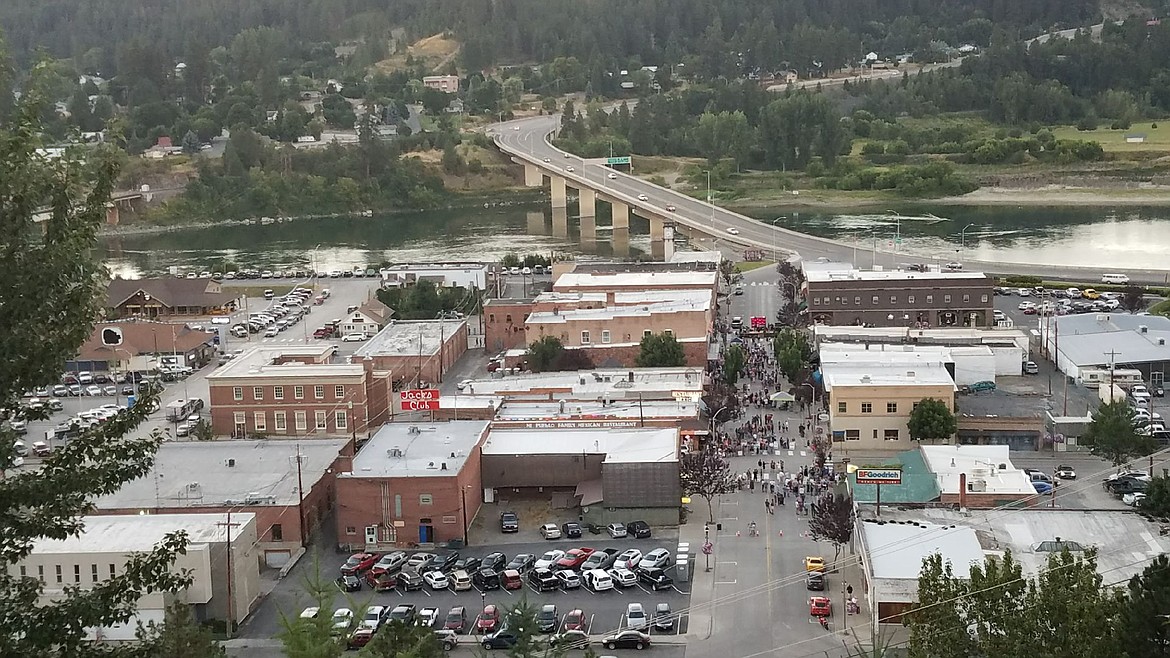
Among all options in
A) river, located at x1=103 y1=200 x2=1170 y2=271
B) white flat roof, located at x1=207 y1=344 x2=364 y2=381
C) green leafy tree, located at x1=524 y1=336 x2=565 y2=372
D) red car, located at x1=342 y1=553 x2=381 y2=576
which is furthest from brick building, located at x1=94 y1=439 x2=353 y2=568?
river, located at x1=103 y1=200 x2=1170 y2=271

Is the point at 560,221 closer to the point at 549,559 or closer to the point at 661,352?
the point at 661,352

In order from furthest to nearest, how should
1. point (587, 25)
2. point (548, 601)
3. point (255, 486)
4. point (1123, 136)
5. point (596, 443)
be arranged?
point (587, 25)
point (1123, 136)
point (596, 443)
point (255, 486)
point (548, 601)

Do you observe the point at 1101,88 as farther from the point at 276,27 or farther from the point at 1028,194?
the point at 276,27

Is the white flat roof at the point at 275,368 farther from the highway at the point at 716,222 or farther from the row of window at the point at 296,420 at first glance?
the highway at the point at 716,222

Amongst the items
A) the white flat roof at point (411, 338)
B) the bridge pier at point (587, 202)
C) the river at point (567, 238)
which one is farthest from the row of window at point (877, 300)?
the bridge pier at point (587, 202)

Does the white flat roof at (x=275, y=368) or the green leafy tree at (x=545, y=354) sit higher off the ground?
the white flat roof at (x=275, y=368)

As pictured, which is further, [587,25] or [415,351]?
[587,25]

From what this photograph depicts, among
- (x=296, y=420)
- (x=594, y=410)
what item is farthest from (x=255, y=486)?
(x=594, y=410)
